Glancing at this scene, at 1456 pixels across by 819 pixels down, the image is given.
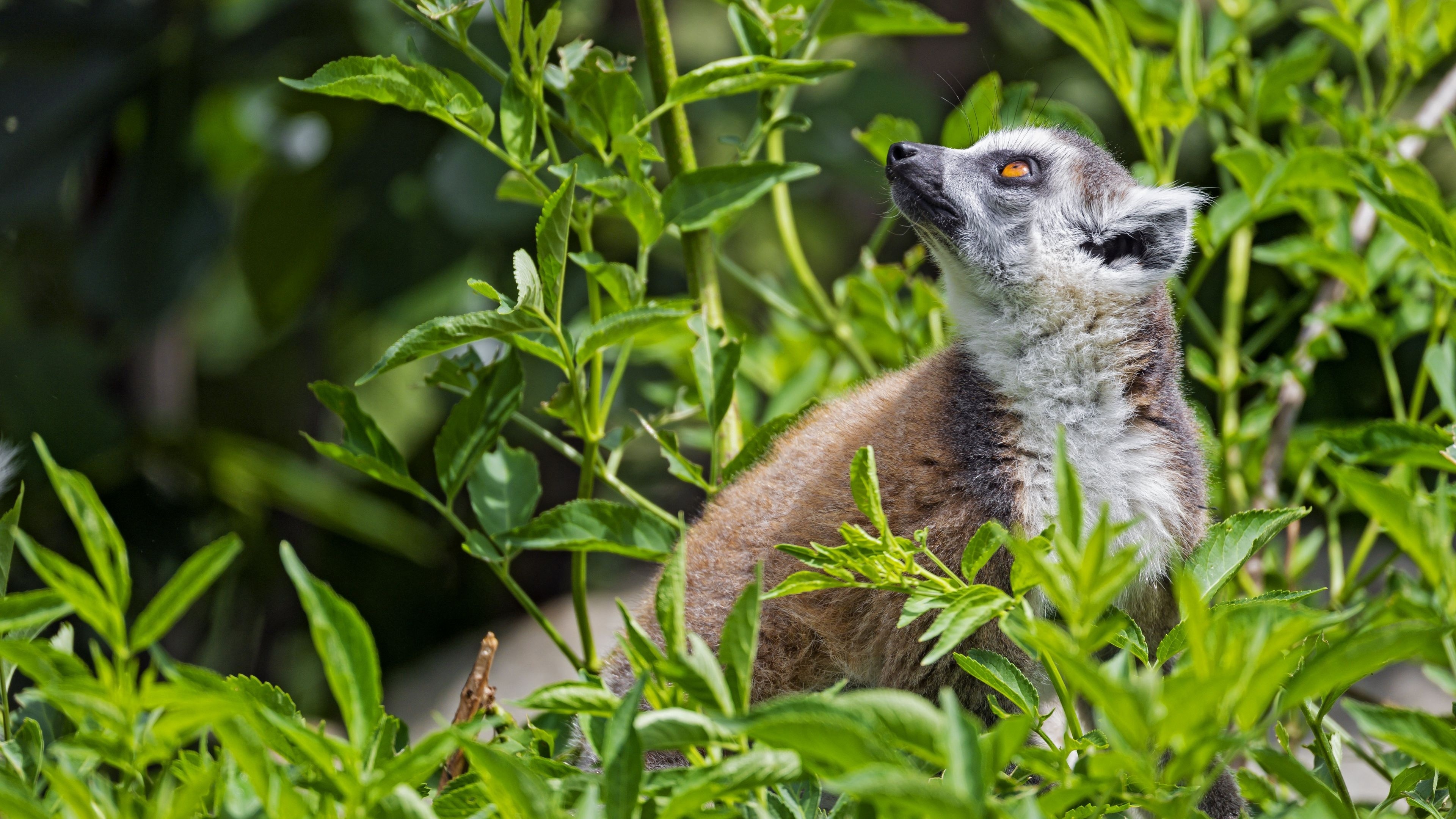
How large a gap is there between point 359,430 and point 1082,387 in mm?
902

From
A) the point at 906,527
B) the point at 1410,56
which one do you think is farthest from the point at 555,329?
the point at 1410,56

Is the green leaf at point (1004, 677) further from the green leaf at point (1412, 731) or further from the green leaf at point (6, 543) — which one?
the green leaf at point (6, 543)

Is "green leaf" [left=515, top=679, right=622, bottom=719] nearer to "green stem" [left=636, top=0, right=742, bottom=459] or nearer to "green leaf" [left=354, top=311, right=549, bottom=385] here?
"green leaf" [left=354, top=311, right=549, bottom=385]

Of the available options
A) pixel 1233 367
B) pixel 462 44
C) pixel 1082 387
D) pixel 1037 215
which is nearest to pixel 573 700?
pixel 462 44

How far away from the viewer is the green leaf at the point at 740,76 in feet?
4.00

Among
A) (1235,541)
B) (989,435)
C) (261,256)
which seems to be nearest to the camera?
(1235,541)

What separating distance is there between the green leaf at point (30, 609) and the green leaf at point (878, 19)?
1.15 m

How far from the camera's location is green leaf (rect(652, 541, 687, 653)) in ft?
2.29

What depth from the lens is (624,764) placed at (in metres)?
0.63

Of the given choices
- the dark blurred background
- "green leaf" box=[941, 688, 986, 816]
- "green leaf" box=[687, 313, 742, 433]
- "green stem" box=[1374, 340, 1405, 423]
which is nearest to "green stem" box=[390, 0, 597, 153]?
"green leaf" box=[687, 313, 742, 433]

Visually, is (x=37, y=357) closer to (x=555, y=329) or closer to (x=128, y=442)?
(x=128, y=442)

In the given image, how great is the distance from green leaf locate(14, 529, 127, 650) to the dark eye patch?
1362 millimetres

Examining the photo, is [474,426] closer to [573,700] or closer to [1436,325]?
[573,700]

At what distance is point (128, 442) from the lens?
2.88 m
